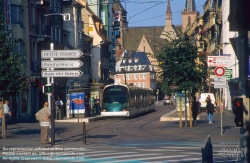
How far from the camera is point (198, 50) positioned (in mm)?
33750

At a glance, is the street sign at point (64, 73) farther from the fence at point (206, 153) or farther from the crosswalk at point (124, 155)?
the fence at point (206, 153)

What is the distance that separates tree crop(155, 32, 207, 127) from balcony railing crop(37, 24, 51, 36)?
72.0ft

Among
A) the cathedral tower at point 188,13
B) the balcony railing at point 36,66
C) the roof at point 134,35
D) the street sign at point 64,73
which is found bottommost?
the street sign at point 64,73

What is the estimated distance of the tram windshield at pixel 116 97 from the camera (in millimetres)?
47406

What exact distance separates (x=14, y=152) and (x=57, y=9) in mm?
43923

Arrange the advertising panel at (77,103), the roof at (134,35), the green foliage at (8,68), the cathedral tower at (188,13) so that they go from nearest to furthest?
1. the green foliage at (8,68)
2. the advertising panel at (77,103)
3. the cathedral tower at (188,13)
4. the roof at (134,35)

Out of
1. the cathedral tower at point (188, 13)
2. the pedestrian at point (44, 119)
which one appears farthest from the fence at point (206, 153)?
the cathedral tower at point (188, 13)

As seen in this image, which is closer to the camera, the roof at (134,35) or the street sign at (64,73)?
the street sign at (64,73)

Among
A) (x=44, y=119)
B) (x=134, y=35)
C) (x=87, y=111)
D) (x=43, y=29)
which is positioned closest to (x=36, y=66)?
(x=43, y=29)

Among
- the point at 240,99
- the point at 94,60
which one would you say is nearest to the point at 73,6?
the point at 94,60

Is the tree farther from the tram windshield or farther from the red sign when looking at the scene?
the tram windshield

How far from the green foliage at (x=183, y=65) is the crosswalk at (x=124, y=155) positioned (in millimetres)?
12616

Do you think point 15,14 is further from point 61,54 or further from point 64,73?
point 64,73

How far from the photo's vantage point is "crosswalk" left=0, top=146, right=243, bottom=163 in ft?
55.2
